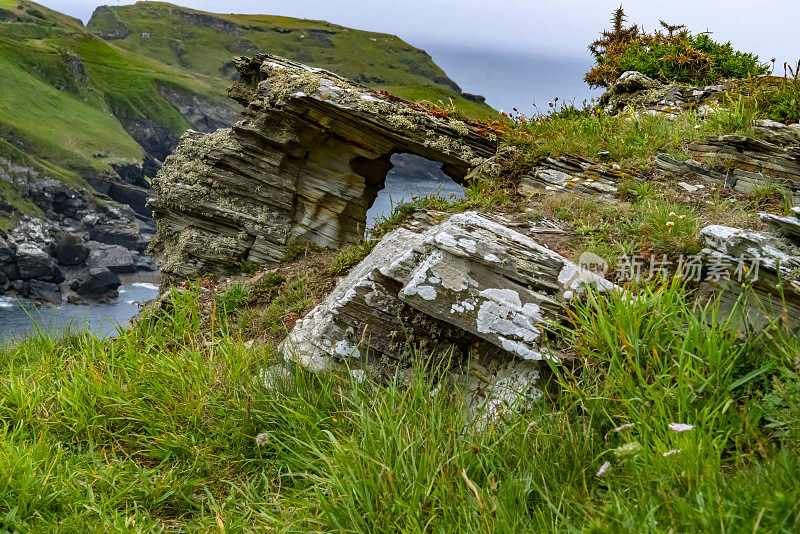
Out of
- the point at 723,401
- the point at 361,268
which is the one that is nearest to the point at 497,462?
the point at 723,401

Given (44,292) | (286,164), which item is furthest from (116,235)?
(286,164)

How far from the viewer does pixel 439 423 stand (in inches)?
→ 140

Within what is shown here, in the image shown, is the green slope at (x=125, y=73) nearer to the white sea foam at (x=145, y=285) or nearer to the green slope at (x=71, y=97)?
the green slope at (x=71, y=97)

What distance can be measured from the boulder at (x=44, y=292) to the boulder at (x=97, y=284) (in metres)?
2.32

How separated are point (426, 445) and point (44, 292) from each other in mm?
77526

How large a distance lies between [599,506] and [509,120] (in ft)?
27.3

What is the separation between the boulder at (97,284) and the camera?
222 ft

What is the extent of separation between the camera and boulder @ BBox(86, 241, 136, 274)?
7646 cm

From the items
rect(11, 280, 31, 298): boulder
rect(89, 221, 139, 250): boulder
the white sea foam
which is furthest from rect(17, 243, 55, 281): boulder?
rect(89, 221, 139, 250): boulder

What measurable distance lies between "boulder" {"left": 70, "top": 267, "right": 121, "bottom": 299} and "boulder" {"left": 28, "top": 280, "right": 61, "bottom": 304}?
2316 millimetres

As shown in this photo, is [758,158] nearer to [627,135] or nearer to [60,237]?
[627,135]

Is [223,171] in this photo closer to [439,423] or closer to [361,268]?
[361,268]

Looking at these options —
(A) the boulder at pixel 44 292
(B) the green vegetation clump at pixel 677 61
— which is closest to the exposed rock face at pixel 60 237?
(A) the boulder at pixel 44 292

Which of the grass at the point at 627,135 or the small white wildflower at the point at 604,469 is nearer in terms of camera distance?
the small white wildflower at the point at 604,469
